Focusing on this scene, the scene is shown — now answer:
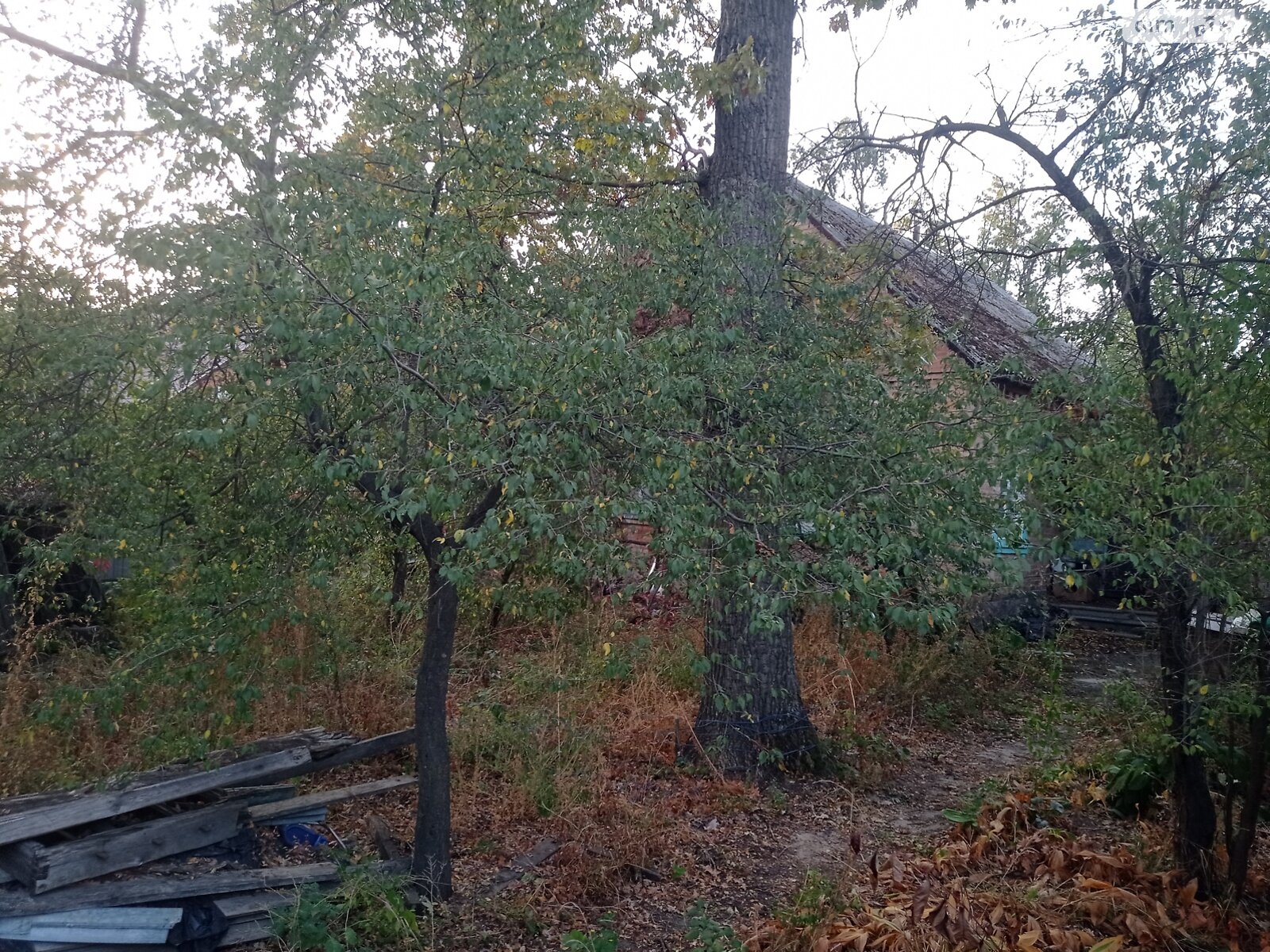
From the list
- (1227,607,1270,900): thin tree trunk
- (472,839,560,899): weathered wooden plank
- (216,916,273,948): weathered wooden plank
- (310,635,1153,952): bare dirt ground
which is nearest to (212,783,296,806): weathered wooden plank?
(310,635,1153,952): bare dirt ground

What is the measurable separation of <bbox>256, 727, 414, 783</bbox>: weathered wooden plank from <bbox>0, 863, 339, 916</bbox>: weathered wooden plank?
0.62 meters

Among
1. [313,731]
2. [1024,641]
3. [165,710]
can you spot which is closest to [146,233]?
[165,710]

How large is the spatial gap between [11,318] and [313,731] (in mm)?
3187

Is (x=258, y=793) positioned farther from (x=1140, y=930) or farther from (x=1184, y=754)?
(x=1184, y=754)

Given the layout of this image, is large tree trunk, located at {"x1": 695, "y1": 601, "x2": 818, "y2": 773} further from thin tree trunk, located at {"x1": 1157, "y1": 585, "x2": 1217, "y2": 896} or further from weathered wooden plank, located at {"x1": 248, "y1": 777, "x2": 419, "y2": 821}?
thin tree trunk, located at {"x1": 1157, "y1": 585, "x2": 1217, "y2": 896}

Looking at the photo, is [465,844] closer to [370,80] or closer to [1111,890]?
[1111,890]

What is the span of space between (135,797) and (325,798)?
57.1 inches

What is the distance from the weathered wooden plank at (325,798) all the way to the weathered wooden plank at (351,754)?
0.17m

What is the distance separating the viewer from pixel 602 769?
735cm

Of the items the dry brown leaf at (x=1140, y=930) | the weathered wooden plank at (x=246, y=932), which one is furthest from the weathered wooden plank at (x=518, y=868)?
the dry brown leaf at (x=1140, y=930)

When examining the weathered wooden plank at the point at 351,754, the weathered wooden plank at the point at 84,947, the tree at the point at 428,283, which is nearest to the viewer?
the tree at the point at 428,283

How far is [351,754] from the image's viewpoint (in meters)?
6.69

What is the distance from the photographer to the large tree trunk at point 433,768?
5.64 metres

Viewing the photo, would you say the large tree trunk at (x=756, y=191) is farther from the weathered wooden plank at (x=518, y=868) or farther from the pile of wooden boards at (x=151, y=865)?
the pile of wooden boards at (x=151, y=865)
